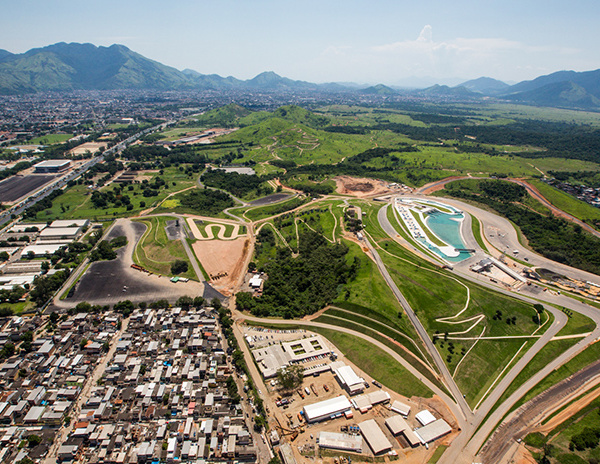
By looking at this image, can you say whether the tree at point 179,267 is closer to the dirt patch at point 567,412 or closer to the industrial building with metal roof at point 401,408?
the industrial building with metal roof at point 401,408

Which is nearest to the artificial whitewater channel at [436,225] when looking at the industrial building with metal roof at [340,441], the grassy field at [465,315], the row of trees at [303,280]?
the grassy field at [465,315]

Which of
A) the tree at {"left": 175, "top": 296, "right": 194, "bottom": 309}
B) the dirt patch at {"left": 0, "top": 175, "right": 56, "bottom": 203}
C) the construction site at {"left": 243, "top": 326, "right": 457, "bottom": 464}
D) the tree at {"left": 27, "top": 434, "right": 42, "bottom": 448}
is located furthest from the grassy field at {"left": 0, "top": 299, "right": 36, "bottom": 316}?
the dirt patch at {"left": 0, "top": 175, "right": 56, "bottom": 203}

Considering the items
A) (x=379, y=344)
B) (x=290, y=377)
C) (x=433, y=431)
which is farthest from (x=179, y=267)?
(x=433, y=431)

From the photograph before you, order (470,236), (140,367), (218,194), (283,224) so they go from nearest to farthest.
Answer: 1. (140,367)
2. (470,236)
3. (283,224)
4. (218,194)

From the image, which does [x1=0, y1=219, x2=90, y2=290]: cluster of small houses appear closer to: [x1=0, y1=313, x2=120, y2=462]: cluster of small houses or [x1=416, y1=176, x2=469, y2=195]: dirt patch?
[x1=0, y1=313, x2=120, y2=462]: cluster of small houses

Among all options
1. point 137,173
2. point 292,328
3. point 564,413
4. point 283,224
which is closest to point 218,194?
point 283,224

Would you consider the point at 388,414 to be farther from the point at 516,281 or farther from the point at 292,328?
the point at 516,281

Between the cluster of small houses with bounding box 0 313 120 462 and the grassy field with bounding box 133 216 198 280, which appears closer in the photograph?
the cluster of small houses with bounding box 0 313 120 462
